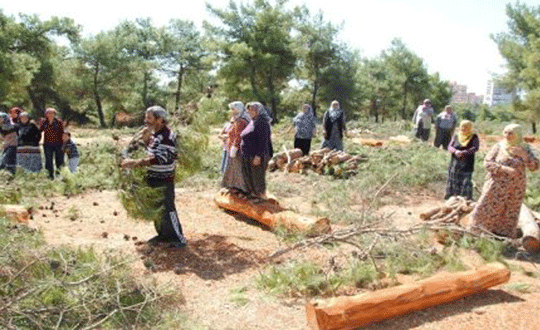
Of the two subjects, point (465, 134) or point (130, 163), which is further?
point (465, 134)

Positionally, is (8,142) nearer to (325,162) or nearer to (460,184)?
(325,162)

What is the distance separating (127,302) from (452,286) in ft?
9.41

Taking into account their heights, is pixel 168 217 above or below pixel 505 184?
below

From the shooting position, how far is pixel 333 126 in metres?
11.3

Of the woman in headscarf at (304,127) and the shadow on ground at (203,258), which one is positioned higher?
the woman in headscarf at (304,127)

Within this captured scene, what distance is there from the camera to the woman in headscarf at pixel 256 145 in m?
7.15

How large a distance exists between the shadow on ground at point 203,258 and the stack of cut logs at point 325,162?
4.91 metres

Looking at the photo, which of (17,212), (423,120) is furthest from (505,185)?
(423,120)

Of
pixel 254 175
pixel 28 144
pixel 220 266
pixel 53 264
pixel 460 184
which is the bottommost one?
pixel 220 266

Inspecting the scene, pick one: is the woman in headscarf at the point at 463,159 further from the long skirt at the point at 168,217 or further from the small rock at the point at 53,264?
the small rock at the point at 53,264

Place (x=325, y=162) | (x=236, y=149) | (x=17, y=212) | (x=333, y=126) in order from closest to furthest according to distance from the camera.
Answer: (x=17, y=212) → (x=236, y=149) → (x=325, y=162) → (x=333, y=126)

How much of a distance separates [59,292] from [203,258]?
2090 mm

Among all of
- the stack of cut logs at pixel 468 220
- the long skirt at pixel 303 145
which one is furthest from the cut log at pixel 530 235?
the long skirt at pixel 303 145

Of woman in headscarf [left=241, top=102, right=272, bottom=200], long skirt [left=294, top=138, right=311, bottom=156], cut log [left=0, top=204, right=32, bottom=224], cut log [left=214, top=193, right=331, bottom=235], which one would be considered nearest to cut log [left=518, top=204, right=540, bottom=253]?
cut log [left=214, top=193, right=331, bottom=235]
